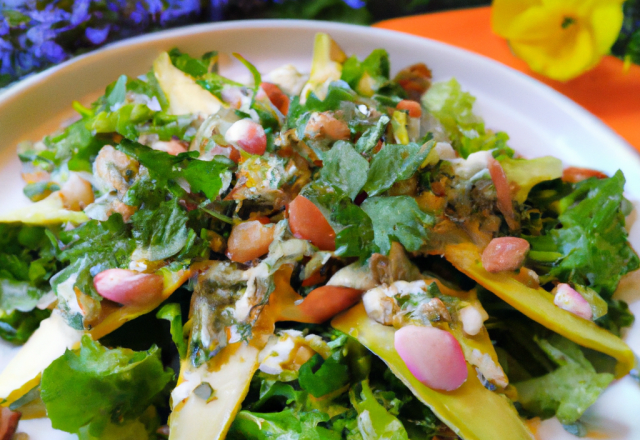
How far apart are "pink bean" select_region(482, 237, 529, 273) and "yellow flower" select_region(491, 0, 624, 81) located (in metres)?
1.10

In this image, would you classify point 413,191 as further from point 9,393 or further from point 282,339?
point 9,393

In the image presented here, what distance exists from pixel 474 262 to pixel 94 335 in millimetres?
868

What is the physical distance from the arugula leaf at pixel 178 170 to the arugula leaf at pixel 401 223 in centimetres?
38

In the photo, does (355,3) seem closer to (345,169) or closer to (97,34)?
(97,34)

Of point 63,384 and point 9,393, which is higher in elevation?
point 63,384

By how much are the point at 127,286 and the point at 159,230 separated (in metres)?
0.15

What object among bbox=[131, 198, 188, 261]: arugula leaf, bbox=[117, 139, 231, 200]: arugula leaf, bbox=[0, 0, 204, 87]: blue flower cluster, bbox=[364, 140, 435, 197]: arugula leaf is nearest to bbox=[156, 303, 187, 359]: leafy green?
bbox=[131, 198, 188, 261]: arugula leaf

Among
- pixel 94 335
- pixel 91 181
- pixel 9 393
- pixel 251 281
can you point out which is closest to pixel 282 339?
pixel 251 281

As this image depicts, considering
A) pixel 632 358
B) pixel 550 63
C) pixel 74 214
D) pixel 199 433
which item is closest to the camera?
pixel 199 433

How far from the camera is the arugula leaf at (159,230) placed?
3.41ft

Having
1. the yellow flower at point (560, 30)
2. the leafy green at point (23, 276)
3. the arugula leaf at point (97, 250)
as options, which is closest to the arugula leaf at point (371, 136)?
the arugula leaf at point (97, 250)

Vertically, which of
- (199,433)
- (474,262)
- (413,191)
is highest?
(413,191)

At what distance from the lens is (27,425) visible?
1.03m

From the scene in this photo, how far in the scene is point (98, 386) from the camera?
92cm
